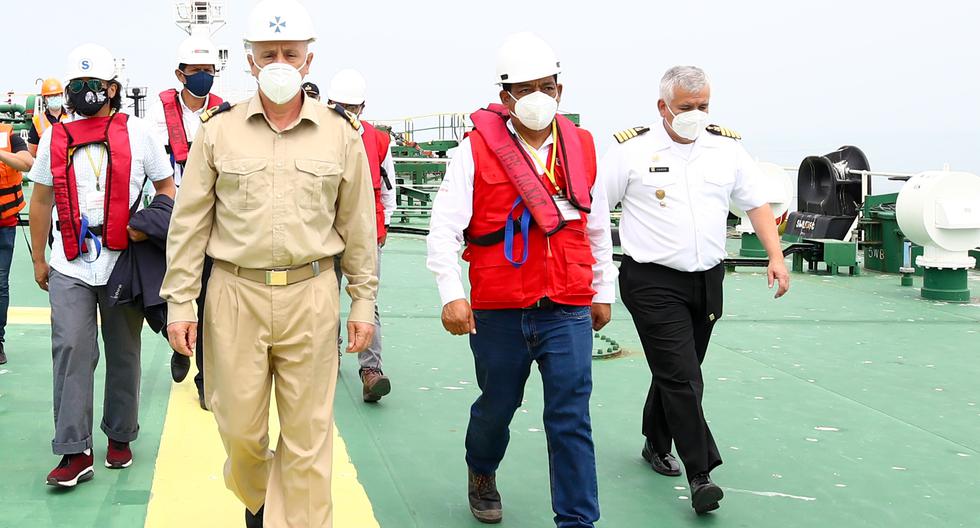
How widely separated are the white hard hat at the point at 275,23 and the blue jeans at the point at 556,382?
1277 mm

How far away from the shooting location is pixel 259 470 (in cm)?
369

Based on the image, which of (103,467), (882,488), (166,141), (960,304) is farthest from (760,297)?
(103,467)

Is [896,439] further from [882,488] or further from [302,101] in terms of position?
[302,101]

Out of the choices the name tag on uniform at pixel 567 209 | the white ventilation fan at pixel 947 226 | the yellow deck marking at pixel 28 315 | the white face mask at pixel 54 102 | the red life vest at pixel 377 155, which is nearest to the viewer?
the name tag on uniform at pixel 567 209

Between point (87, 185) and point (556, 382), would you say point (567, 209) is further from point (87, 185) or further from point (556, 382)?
point (87, 185)

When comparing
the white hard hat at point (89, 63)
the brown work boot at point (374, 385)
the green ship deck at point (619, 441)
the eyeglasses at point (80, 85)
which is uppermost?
the white hard hat at point (89, 63)

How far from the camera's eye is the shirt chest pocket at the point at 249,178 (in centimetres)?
342

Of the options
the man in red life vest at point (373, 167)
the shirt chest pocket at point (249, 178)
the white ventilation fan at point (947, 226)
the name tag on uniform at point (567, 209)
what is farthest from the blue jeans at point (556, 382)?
the white ventilation fan at point (947, 226)

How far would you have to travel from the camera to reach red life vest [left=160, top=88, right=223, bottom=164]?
5797mm

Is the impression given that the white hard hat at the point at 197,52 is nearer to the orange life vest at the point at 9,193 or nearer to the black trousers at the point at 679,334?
the orange life vest at the point at 9,193

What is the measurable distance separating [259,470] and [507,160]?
1.45m

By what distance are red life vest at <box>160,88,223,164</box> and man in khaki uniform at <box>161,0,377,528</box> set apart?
2367 mm

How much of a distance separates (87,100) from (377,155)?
223cm

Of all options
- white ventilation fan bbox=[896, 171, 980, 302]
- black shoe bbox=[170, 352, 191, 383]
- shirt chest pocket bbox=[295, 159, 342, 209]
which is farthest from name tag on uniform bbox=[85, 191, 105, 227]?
white ventilation fan bbox=[896, 171, 980, 302]
